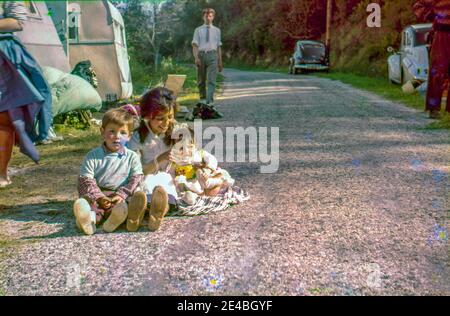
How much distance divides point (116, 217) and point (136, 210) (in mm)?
130

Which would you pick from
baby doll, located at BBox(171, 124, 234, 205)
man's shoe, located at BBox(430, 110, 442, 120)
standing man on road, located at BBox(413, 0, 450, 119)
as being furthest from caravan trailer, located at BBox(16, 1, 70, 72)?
man's shoe, located at BBox(430, 110, 442, 120)

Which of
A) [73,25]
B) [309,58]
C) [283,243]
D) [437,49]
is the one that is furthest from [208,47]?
[309,58]

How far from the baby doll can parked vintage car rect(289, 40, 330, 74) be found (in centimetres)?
2341

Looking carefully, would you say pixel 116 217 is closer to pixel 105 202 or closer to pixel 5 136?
pixel 105 202

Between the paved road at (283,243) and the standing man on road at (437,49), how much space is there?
12.4ft

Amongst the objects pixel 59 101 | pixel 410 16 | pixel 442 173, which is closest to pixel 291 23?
pixel 410 16

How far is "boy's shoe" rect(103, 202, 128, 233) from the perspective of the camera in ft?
12.1

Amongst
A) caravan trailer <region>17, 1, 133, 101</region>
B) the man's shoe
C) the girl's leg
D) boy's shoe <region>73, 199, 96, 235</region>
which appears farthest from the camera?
caravan trailer <region>17, 1, 133, 101</region>

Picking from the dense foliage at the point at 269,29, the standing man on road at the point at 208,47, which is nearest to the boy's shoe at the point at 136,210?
the standing man on road at the point at 208,47

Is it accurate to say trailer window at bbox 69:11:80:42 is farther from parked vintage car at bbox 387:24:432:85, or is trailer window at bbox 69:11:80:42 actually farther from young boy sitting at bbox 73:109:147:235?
young boy sitting at bbox 73:109:147:235

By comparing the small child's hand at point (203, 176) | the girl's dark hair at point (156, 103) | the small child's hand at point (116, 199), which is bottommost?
the small child's hand at point (116, 199)

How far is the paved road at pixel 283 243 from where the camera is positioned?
281 cm

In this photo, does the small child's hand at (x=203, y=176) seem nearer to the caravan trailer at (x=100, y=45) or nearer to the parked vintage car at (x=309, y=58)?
the caravan trailer at (x=100, y=45)
